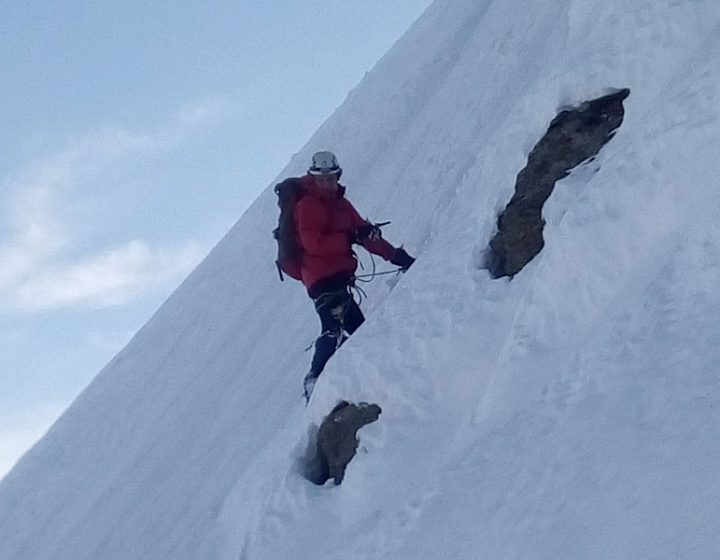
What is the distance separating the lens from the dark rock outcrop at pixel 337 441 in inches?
314

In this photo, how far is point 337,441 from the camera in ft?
26.6

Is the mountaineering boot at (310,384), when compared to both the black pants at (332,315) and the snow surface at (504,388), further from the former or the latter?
the snow surface at (504,388)

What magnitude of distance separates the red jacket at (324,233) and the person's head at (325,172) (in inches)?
1.9

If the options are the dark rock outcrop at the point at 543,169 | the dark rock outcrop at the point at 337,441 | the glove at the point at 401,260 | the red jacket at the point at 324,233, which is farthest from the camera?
the glove at the point at 401,260

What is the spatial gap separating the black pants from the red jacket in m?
0.09

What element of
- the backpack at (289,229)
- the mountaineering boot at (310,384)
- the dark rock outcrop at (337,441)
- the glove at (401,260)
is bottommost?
the dark rock outcrop at (337,441)

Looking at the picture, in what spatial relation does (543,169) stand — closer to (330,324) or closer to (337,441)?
(330,324)

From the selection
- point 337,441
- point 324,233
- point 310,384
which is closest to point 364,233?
point 324,233

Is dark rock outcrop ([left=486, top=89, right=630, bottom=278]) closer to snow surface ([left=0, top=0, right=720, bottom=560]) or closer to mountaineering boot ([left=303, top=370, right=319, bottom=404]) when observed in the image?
snow surface ([left=0, top=0, right=720, bottom=560])

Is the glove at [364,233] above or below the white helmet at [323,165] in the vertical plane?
below

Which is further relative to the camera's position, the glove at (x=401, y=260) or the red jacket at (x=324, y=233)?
the glove at (x=401, y=260)

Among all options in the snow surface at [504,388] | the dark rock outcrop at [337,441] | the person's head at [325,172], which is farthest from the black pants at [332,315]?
the dark rock outcrop at [337,441]

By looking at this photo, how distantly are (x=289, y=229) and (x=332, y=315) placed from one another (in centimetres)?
75

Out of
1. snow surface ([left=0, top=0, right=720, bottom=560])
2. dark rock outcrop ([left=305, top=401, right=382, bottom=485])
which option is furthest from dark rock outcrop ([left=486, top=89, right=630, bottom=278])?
dark rock outcrop ([left=305, top=401, right=382, bottom=485])
